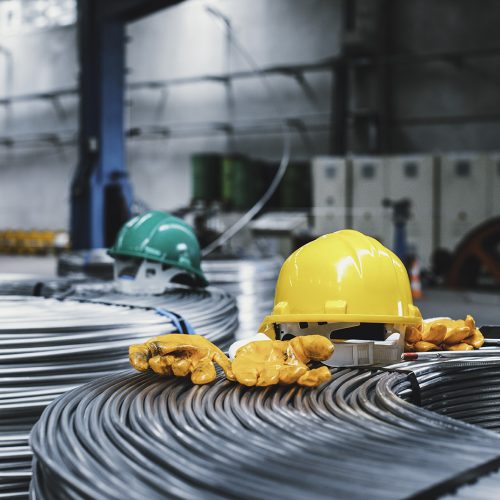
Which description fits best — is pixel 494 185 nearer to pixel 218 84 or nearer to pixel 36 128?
pixel 218 84

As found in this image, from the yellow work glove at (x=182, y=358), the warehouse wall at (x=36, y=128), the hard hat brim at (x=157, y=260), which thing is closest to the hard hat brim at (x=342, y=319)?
the yellow work glove at (x=182, y=358)

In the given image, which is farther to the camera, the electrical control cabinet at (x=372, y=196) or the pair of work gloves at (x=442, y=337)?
the electrical control cabinet at (x=372, y=196)

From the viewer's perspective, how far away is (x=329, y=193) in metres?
11.6

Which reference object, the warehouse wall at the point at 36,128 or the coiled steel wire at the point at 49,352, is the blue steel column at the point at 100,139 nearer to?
the coiled steel wire at the point at 49,352

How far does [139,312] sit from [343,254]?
132 cm

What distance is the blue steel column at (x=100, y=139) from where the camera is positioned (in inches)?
308

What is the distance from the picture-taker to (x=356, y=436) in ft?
5.12

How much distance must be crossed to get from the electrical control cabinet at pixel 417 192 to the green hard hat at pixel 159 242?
24.1 feet

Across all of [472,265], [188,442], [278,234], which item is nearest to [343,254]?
[188,442]

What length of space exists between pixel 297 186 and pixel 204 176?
1734 millimetres

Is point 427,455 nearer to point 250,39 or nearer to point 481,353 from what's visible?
point 481,353

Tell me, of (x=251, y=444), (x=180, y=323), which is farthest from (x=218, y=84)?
(x=251, y=444)

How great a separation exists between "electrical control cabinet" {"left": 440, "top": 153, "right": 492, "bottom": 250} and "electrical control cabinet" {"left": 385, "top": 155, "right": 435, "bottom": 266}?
7.5 inches

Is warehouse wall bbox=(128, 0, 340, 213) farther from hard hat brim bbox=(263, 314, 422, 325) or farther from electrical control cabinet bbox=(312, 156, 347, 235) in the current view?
hard hat brim bbox=(263, 314, 422, 325)
